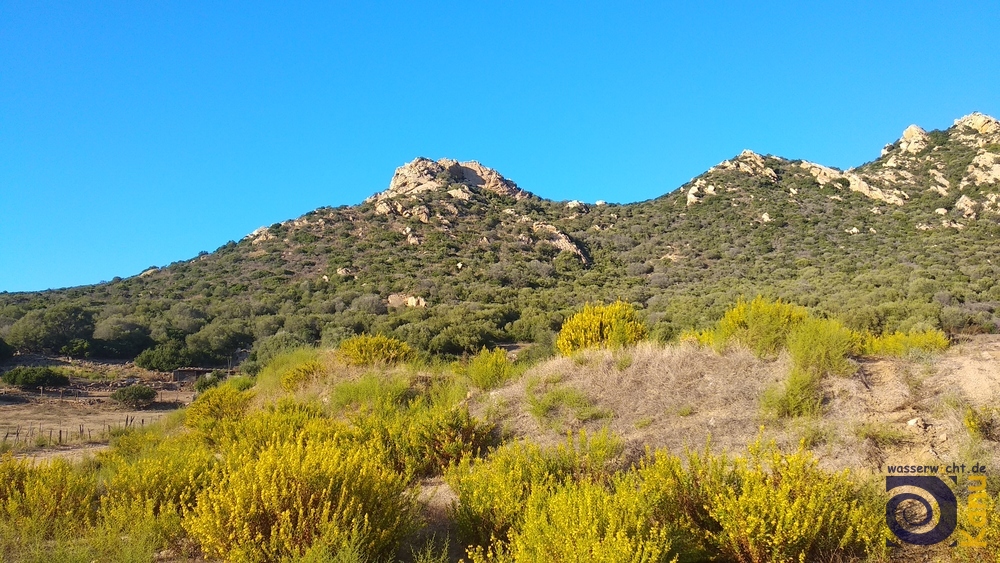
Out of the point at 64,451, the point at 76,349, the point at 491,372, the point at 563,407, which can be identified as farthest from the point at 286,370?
the point at 76,349

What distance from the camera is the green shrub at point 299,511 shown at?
355 cm

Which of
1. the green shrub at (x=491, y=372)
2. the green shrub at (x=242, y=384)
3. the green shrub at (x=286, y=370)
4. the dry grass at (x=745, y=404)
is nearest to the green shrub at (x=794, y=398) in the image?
the dry grass at (x=745, y=404)

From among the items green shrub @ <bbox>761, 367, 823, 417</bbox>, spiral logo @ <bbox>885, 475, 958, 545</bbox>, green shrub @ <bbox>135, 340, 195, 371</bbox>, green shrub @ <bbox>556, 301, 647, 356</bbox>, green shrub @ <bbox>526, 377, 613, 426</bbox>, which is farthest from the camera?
green shrub @ <bbox>135, 340, 195, 371</bbox>

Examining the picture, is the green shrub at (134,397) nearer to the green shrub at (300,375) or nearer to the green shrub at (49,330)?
the green shrub at (300,375)

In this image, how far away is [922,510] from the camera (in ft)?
12.9

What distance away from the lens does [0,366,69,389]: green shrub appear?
64.9 feet

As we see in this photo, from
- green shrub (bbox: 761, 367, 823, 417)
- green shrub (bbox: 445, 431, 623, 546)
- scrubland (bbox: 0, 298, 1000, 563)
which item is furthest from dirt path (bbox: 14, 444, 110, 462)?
green shrub (bbox: 761, 367, 823, 417)

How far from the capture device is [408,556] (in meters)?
4.20

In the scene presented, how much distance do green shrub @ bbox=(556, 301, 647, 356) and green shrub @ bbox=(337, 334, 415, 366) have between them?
4.07 meters

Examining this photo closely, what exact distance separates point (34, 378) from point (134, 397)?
521 centimetres

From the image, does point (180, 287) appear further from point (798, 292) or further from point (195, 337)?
point (798, 292)

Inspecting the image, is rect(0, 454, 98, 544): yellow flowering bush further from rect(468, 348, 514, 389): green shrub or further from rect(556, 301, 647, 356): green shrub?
rect(556, 301, 647, 356): green shrub

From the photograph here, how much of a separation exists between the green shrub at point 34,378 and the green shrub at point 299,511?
22.4m

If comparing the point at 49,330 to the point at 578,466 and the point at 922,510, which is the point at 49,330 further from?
the point at 922,510
